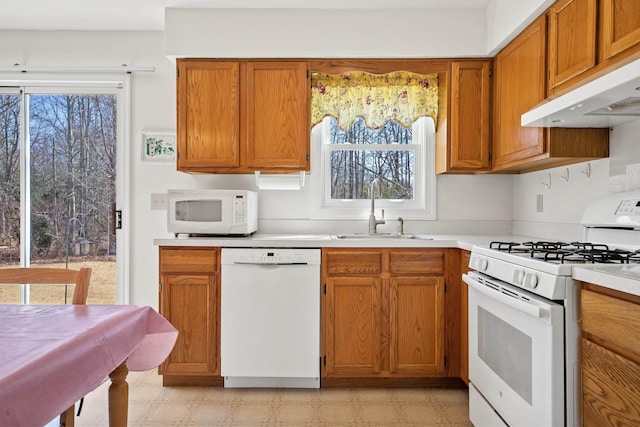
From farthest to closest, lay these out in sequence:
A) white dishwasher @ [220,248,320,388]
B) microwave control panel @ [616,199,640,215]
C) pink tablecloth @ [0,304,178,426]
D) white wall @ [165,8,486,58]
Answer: white wall @ [165,8,486,58]
white dishwasher @ [220,248,320,388]
microwave control panel @ [616,199,640,215]
pink tablecloth @ [0,304,178,426]

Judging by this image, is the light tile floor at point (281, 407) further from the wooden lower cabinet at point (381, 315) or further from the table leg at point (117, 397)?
the table leg at point (117, 397)

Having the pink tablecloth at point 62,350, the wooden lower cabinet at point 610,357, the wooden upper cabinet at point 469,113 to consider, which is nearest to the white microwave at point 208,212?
the pink tablecloth at point 62,350

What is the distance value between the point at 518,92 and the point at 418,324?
4.78 feet

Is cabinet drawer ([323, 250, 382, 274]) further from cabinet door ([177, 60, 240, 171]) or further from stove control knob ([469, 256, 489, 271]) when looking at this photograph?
cabinet door ([177, 60, 240, 171])

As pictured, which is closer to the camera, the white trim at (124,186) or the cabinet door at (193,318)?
the cabinet door at (193,318)

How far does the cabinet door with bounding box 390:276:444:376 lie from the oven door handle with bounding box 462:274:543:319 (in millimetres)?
552

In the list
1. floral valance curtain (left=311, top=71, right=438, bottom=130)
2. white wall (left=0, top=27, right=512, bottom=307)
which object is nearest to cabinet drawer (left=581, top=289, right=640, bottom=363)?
white wall (left=0, top=27, right=512, bottom=307)

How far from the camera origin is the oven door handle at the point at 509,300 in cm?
150

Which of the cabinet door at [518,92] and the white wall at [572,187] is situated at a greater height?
the cabinet door at [518,92]

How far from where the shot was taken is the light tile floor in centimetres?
228

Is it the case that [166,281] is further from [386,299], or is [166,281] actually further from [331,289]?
[386,299]

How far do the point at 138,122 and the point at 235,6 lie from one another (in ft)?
3.76

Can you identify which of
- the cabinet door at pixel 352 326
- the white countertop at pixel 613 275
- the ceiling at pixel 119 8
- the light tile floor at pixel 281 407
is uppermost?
the ceiling at pixel 119 8

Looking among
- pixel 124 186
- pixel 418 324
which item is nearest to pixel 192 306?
pixel 124 186
